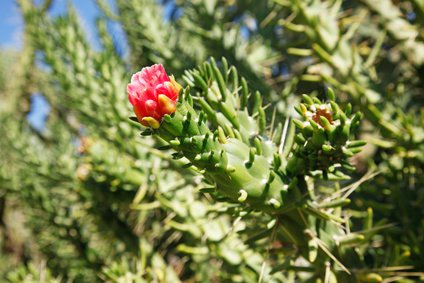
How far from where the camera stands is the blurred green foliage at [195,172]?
1.18 metres

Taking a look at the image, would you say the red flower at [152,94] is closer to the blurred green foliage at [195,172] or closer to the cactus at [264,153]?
the cactus at [264,153]

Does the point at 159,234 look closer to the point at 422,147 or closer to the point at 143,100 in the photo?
the point at 422,147

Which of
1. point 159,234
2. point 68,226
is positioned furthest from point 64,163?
point 159,234

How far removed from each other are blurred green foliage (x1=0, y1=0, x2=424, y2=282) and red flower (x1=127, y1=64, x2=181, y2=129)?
27 centimetres

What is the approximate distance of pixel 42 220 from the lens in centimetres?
192

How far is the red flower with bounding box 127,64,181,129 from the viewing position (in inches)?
28.4

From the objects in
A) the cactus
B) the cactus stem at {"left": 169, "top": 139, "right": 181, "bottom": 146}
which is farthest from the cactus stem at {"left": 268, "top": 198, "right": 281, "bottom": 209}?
the cactus stem at {"left": 169, "top": 139, "right": 181, "bottom": 146}

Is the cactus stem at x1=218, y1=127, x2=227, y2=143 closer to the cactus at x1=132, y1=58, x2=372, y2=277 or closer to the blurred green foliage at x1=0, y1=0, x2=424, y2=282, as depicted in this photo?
the cactus at x1=132, y1=58, x2=372, y2=277

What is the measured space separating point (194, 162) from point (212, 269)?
930 millimetres

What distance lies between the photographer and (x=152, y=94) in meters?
0.72

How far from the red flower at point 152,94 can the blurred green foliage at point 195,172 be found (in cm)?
27

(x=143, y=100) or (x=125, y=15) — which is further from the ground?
(x=143, y=100)

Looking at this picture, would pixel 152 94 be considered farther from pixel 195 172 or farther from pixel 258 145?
pixel 195 172

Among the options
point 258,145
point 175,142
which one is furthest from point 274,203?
point 175,142
